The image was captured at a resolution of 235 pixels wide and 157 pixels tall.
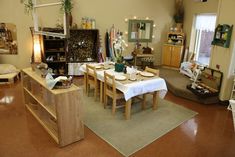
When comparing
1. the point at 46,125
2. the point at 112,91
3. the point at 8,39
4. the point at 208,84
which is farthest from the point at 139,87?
the point at 8,39

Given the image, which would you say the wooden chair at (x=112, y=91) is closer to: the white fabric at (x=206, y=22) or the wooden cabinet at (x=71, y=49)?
the wooden cabinet at (x=71, y=49)

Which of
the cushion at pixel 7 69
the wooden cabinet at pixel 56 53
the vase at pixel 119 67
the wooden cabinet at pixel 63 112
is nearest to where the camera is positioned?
the wooden cabinet at pixel 63 112

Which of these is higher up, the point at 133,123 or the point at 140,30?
the point at 140,30

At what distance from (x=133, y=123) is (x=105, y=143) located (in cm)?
83

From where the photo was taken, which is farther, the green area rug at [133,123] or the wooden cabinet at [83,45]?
the wooden cabinet at [83,45]

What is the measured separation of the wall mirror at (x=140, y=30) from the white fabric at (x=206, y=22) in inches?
71.0

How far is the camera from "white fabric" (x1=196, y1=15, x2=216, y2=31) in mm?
6880

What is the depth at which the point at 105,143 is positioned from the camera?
324 centimetres

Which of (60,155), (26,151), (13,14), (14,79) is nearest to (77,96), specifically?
(60,155)

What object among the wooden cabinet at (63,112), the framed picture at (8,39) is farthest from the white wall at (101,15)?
the wooden cabinet at (63,112)

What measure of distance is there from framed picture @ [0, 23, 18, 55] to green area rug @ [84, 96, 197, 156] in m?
3.24

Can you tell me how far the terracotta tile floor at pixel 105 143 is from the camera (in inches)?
118

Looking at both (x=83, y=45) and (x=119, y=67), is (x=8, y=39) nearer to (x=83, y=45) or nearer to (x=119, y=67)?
(x=83, y=45)

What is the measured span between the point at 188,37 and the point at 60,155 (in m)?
6.74
